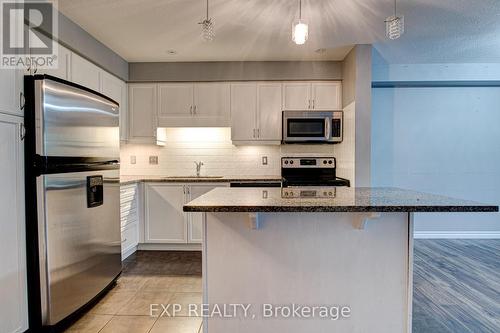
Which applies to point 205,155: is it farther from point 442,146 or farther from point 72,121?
point 442,146

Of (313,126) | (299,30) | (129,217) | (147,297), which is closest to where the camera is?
(299,30)

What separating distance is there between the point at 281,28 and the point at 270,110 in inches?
46.6

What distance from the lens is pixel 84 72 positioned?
2857 mm

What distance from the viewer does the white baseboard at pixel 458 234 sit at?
4.23m

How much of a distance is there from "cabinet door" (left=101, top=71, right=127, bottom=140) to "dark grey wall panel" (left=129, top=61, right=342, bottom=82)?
0.23m

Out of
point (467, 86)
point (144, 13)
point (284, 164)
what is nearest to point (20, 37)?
point (144, 13)

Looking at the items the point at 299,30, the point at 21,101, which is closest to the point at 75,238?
the point at 21,101

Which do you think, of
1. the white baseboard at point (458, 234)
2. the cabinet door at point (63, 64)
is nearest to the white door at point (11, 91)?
the cabinet door at point (63, 64)

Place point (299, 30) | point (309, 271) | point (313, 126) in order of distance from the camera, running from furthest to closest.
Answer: point (313, 126) → point (299, 30) → point (309, 271)

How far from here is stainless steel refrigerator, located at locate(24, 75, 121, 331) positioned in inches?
71.5

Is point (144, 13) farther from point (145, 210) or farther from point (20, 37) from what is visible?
point (145, 210)

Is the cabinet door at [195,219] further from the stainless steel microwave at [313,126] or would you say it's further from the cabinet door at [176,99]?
the stainless steel microwave at [313,126]

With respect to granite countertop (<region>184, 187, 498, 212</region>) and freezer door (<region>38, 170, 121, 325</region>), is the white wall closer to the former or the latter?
granite countertop (<region>184, 187, 498, 212</region>)

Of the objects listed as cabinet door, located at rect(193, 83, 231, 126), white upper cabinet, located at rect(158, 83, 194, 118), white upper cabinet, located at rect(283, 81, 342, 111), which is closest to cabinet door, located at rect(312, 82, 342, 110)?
white upper cabinet, located at rect(283, 81, 342, 111)
